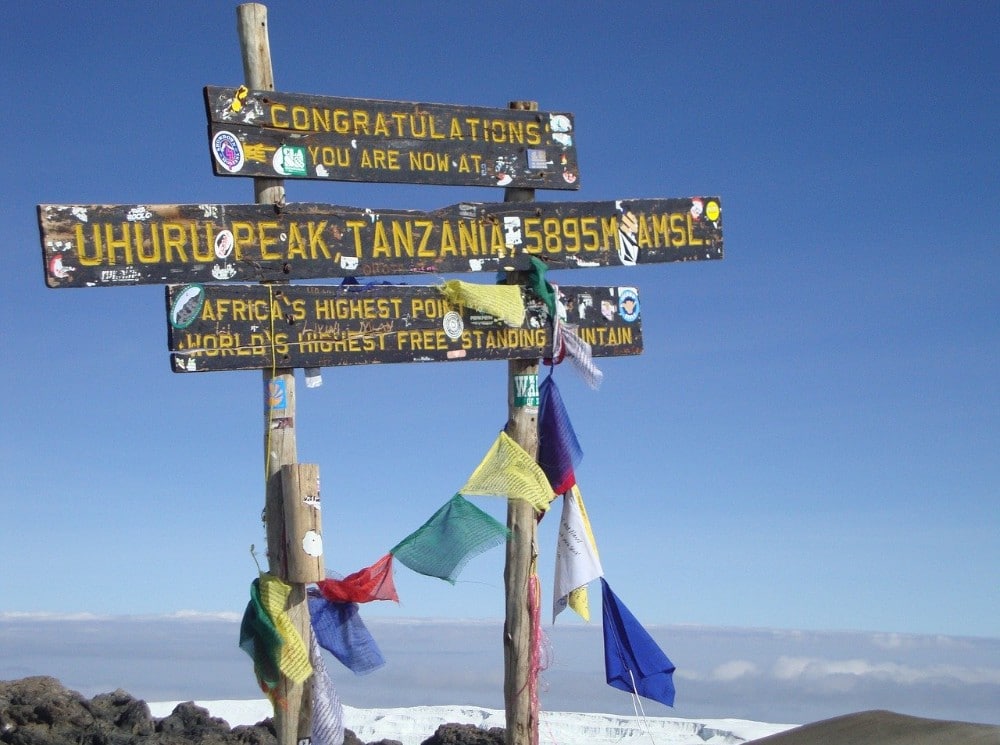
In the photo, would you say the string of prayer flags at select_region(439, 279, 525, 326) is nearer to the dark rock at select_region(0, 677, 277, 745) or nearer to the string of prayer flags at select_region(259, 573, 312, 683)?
the string of prayer flags at select_region(259, 573, 312, 683)

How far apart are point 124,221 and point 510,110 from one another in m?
2.67

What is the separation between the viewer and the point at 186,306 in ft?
21.4

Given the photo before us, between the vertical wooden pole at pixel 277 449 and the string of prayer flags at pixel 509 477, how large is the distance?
1169 mm

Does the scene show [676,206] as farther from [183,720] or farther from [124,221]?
[183,720]

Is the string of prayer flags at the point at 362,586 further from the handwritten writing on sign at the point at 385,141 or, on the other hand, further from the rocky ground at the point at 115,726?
the handwritten writing on sign at the point at 385,141

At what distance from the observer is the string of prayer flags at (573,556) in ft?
25.0

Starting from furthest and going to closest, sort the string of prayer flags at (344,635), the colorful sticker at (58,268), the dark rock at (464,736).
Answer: the dark rock at (464,736) → the string of prayer flags at (344,635) → the colorful sticker at (58,268)

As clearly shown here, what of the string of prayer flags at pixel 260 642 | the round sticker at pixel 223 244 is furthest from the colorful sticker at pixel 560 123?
the string of prayer flags at pixel 260 642

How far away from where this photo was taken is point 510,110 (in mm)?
7684

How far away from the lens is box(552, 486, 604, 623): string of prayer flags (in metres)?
7.62

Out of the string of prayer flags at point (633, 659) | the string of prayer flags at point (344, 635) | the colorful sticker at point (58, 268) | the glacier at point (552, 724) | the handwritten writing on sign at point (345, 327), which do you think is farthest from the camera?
the glacier at point (552, 724)

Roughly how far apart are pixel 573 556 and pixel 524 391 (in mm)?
1158

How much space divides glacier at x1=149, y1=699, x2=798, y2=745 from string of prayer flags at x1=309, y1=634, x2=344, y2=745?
122 inches

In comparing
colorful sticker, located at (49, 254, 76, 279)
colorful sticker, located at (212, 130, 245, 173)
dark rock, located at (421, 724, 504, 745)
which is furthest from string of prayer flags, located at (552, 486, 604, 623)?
colorful sticker, located at (49, 254, 76, 279)
